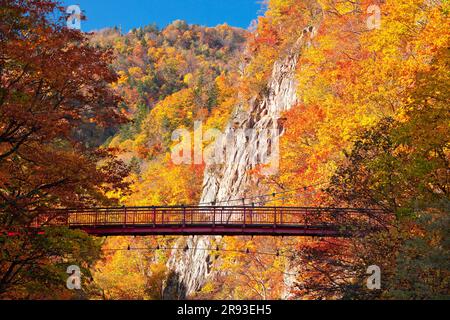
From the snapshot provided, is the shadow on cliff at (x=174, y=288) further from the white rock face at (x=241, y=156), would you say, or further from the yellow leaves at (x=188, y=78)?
the yellow leaves at (x=188, y=78)

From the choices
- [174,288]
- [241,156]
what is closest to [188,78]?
[241,156]

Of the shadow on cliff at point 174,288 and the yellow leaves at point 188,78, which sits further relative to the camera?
the yellow leaves at point 188,78

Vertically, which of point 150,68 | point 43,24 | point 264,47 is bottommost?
point 43,24

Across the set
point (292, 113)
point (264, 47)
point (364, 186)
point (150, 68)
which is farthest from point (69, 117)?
point (150, 68)

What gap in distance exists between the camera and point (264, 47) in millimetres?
56844

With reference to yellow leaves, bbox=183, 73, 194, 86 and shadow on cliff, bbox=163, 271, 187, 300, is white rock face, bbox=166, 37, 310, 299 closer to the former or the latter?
shadow on cliff, bbox=163, 271, 187, 300

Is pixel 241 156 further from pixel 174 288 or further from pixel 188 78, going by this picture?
pixel 188 78

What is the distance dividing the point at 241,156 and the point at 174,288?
11830 mm

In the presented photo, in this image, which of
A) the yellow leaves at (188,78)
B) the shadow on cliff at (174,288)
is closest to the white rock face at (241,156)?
the shadow on cliff at (174,288)

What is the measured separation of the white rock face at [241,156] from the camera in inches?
1700

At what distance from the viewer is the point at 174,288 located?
46.1m

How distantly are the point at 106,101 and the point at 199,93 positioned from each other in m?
72.8
